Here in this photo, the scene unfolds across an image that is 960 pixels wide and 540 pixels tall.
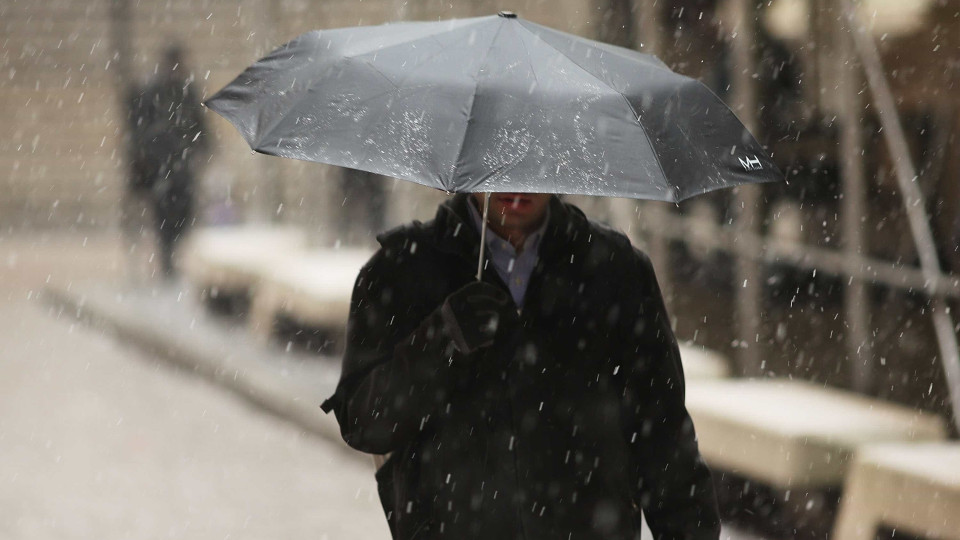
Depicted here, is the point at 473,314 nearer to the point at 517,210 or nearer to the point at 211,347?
the point at 517,210

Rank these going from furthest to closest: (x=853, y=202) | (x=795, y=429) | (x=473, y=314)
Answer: (x=853, y=202), (x=795, y=429), (x=473, y=314)

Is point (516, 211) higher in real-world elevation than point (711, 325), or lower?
higher

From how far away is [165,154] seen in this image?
17.6 meters

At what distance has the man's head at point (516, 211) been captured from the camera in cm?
345

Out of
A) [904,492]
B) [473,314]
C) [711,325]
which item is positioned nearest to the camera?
[473,314]

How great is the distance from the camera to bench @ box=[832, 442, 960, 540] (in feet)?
17.7

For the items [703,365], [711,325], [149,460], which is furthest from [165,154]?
[703,365]

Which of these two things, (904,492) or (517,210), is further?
(904,492)

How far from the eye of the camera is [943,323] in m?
6.46

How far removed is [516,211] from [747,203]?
16.2ft

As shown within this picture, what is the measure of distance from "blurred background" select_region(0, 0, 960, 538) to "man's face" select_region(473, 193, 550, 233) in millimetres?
2565

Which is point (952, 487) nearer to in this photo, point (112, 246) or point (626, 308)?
point (626, 308)

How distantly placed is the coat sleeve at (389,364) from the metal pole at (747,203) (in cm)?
492

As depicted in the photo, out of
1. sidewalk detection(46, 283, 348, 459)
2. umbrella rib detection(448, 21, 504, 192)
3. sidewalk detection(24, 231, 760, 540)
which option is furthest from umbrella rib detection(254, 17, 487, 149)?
sidewalk detection(46, 283, 348, 459)
